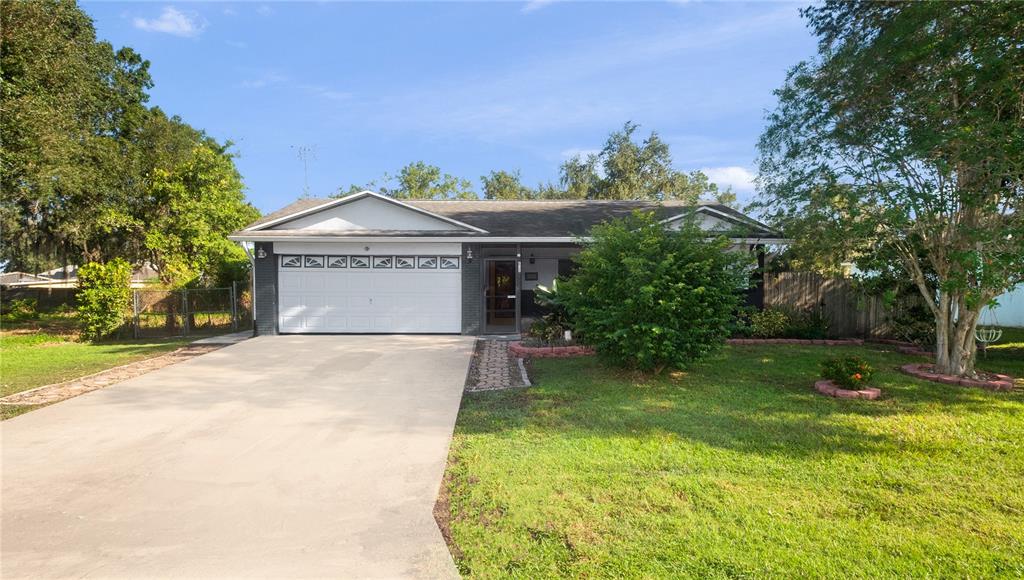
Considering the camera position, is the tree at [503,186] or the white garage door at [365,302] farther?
the tree at [503,186]

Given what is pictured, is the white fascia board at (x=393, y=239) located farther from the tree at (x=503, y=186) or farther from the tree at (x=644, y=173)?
the tree at (x=503, y=186)

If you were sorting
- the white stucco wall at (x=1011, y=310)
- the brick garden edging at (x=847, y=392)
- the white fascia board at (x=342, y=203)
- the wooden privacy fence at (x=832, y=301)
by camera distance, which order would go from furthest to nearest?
the white stucco wall at (x=1011, y=310), the white fascia board at (x=342, y=203), the wooden privacy fence at (x=832, y=301), the brick garden edging at (x=847, y=392)

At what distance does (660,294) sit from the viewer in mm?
7699

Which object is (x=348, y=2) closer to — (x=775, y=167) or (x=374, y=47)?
(x=374, y=47)

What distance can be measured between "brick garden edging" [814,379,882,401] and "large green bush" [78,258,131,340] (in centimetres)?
1675

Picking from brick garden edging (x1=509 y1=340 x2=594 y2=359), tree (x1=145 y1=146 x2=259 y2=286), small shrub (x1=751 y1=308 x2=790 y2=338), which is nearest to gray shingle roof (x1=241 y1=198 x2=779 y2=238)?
small shrub (x1=751 y1=308 x2=790 y2=338)

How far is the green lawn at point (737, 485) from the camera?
3.14m

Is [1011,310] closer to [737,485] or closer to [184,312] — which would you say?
[737,485]

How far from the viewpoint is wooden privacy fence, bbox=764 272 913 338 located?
13086 mm

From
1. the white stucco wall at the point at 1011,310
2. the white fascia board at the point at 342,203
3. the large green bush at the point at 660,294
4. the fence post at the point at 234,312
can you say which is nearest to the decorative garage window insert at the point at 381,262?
the white fascia board at the point at 342,203

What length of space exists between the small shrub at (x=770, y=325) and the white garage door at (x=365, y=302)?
783 centimetres

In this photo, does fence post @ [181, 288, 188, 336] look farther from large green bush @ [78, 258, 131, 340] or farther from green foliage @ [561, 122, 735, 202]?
green foliage @ [561, 122, 735, 202]

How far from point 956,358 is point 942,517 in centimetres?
662

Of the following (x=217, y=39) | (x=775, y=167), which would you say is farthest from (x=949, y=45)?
(x=217, y=39)
